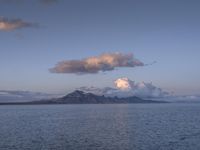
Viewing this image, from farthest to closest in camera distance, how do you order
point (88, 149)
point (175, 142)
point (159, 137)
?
point (159, 137)
point (175, 142)
point (88, 149)

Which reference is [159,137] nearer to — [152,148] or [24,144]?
[152,148]

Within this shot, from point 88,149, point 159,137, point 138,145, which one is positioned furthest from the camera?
point 159,137

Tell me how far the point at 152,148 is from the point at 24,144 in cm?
2796

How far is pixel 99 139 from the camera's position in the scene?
256ft

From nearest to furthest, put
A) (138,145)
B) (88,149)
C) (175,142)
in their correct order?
(88,149)
(138,145)
(175,142)

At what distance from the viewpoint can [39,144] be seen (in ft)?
232

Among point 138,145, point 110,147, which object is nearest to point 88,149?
point 110,147

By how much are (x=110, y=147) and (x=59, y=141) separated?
47.4 ft

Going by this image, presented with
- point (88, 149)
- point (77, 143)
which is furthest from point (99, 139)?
point (88, 149)

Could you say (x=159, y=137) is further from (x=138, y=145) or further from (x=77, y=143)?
(x=77, y=143)

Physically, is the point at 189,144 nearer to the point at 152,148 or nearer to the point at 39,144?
the point at 152,148

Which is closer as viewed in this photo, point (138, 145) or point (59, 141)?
point (138, 145)

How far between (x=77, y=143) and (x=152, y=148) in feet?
55.9

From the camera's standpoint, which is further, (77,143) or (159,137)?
(159,137)
